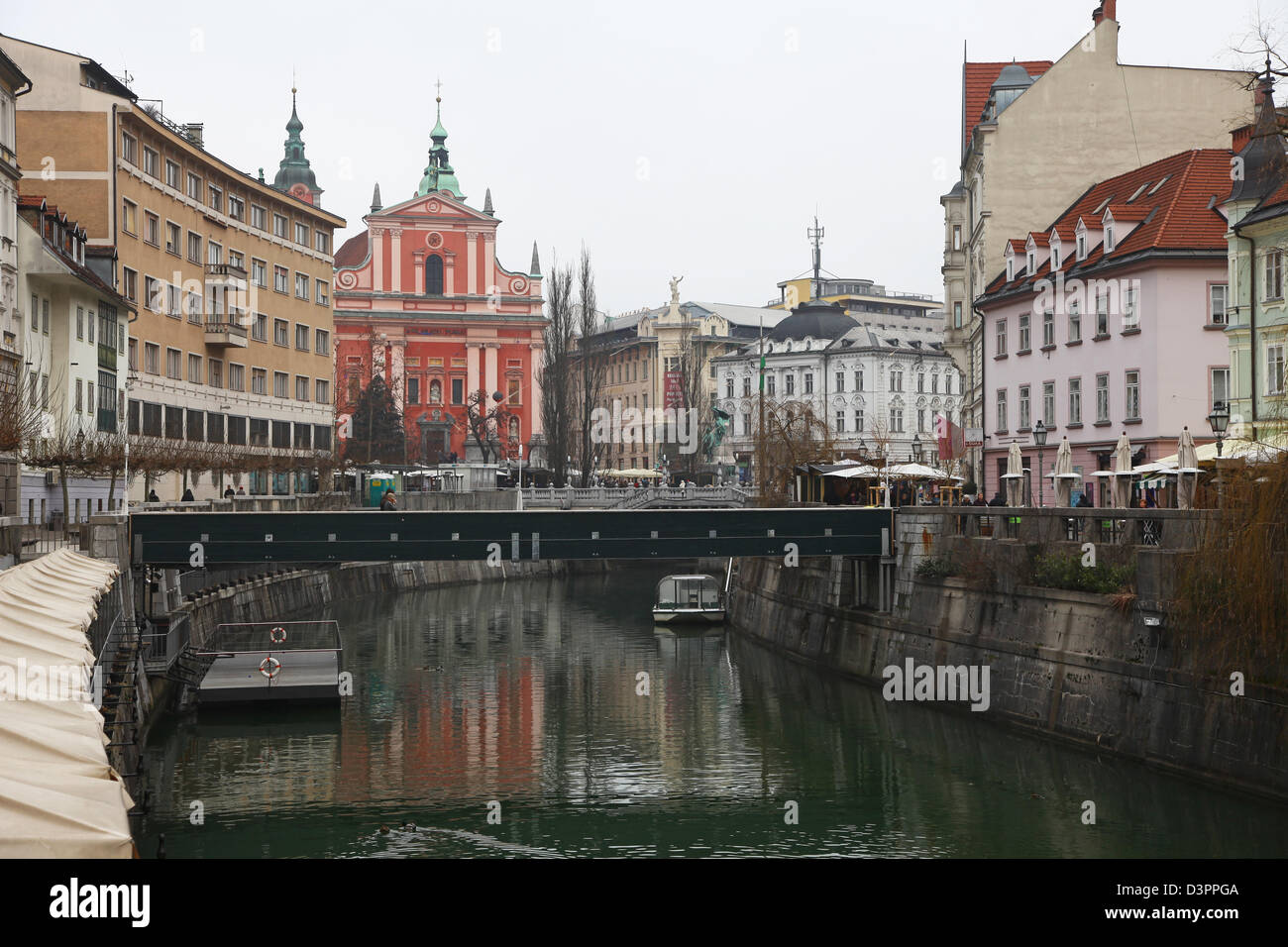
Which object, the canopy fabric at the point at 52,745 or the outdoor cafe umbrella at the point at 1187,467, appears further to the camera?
the outdoor cafe umbrella at the point at 1187,467

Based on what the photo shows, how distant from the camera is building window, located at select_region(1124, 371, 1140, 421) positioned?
51031mm

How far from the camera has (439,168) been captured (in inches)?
5384

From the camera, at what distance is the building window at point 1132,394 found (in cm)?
5103

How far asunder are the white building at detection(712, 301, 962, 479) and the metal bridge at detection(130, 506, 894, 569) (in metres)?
79.7

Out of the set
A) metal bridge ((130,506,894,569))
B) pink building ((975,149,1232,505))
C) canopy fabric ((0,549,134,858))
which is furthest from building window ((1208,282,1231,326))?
canopy fabric ((0,549,134,858))

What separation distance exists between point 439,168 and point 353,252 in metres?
25.5

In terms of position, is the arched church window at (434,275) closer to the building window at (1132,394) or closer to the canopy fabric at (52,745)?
the building window at (1132,394)

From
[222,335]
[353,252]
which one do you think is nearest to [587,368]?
[222,335]

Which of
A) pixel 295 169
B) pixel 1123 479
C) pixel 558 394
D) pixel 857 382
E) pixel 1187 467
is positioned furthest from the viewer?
pixel 295 169

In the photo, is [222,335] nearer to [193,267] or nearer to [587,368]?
[193,267]

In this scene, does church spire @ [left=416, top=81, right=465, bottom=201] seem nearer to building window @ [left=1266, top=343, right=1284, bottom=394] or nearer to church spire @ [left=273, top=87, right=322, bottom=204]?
church spire @ [left=273, top=87, right=322, bottom=204]

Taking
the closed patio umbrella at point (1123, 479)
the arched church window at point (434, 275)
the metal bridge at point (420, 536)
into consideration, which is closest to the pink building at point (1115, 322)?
the closed patio umbrella at point (1123, 479)

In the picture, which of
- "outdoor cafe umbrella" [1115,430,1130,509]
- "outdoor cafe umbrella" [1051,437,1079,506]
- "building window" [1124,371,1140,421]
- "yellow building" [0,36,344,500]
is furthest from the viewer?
"yellow building" [0,36,344,500]

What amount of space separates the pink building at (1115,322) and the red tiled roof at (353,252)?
336 ft
